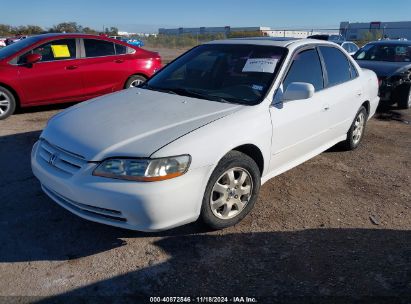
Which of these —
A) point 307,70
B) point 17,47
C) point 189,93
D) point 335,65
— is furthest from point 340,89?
point 17,47

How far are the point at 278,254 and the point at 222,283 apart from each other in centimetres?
60

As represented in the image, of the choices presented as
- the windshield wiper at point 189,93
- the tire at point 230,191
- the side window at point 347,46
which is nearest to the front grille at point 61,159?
the tire at point 230,191

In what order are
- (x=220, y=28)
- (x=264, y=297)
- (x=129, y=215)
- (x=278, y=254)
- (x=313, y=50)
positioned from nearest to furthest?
(x=264, y=297)
(x=129, y=215)
(x=278, y=254)
(x=313, y=50)
(x=220, y=28)

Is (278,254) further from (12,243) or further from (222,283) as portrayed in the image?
(12,243)

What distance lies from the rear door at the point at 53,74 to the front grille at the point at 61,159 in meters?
4.21

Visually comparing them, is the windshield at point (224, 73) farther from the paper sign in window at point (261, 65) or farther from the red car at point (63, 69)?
the red car at point (63, 69)

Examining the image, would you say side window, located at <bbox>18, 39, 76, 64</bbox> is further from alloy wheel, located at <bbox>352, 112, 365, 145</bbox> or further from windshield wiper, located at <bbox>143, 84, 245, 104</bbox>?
alloy wheel, located at <bbox>352, 112, 365, 145</bbox>

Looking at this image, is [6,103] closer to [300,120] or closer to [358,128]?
[300,120]

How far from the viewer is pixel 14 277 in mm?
2729

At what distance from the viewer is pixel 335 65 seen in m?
4.75

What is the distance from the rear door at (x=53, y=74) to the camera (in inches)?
274

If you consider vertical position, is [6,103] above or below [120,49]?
below

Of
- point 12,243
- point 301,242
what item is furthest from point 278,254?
point 12,243

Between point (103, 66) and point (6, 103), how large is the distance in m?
1.95
